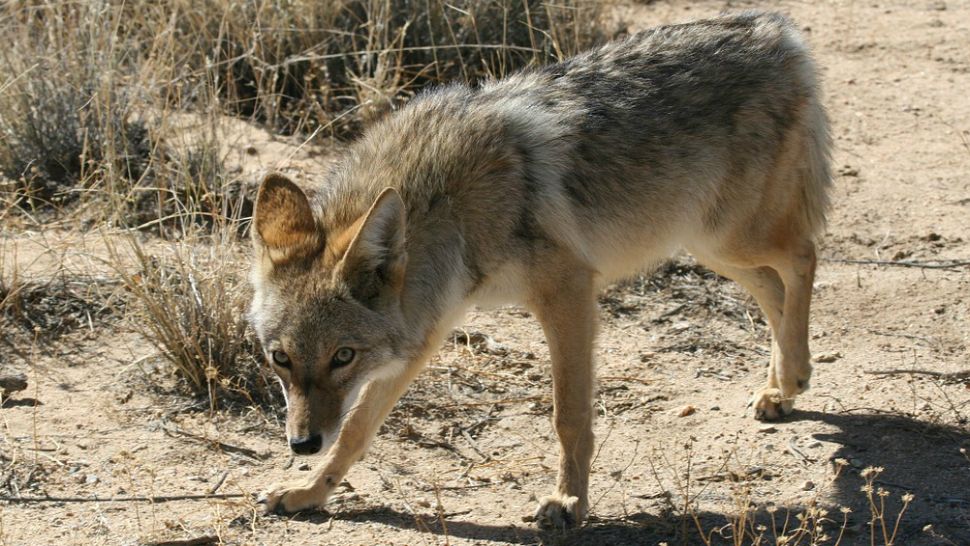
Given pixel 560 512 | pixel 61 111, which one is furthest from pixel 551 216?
pixel 61 111

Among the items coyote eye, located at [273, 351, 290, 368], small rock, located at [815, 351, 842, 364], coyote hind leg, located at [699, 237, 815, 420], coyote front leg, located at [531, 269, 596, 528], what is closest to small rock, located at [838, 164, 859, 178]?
small rock, located at [815, 351, 842, 364]

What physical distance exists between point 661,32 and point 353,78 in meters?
2.88

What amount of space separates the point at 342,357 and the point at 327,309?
0.19 meters

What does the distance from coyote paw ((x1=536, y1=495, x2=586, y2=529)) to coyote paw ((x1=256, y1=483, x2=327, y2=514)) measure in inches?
37.6

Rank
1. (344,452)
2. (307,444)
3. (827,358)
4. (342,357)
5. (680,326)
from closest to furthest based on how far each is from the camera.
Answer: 1. (307,444)
2. (342,357)
3. (344,452)
4. (827,358)
5. (680,326)

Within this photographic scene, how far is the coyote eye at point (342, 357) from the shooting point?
418 cm

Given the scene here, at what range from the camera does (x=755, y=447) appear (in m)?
5.12

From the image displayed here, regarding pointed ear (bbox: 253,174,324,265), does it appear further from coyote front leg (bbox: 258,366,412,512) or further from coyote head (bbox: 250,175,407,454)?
coyote front leg (bbox: 258,366,412,512)

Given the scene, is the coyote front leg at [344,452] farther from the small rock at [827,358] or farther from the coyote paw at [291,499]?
the small rock at [827,358]

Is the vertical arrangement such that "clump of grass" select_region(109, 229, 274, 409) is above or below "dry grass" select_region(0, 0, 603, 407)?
below

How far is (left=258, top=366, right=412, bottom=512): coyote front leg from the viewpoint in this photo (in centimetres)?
470

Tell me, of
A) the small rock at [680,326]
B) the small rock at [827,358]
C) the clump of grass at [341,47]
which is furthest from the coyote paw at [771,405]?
the clump of grass at [341,47]

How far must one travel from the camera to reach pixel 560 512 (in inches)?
176

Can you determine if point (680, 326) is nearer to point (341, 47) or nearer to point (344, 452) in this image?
point (344, 452)
